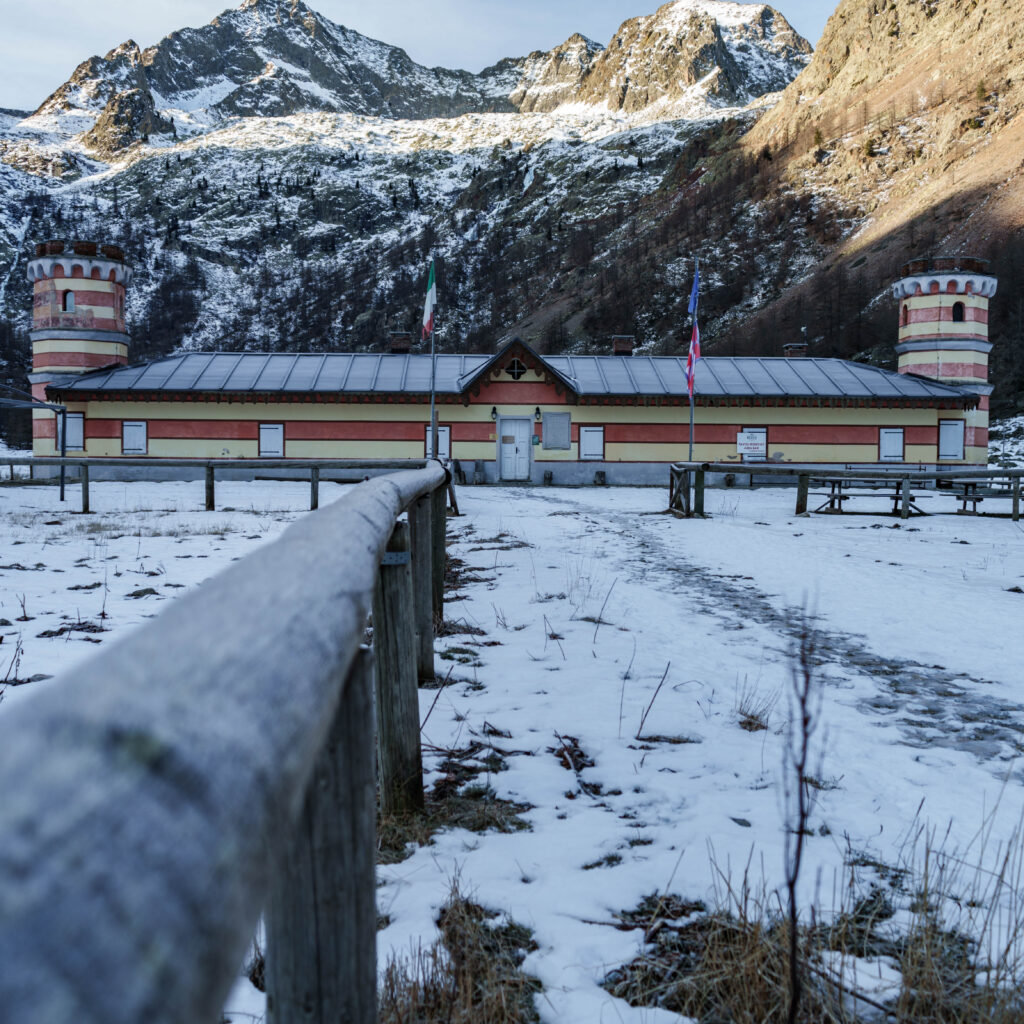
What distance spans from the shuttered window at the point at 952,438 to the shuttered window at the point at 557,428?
13.4m

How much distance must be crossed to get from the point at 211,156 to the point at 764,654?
181m

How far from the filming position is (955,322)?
30.2 metres

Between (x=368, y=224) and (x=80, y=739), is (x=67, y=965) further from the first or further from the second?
(x=368, y=224)

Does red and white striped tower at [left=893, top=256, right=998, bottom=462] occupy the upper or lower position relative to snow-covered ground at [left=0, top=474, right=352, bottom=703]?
upper

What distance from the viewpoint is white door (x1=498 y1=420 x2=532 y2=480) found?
30188mm

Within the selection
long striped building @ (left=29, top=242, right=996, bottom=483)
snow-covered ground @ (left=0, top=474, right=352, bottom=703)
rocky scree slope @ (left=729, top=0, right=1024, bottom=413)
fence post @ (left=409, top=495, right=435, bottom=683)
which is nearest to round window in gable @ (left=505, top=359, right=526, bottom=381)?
long striped building @ (left=29, top=242, right=996, bottom=483)

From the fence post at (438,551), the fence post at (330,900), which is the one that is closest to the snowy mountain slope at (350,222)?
the fence post at (438,551)

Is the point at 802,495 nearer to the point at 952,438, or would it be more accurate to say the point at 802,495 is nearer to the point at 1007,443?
the point at 952,438

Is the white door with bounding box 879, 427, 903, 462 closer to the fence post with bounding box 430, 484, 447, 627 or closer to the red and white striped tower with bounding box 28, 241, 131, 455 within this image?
the fence post with bounding box 430, 484, 447, 627

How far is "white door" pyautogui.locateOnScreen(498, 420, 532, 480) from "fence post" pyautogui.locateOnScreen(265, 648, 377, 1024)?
29.0m

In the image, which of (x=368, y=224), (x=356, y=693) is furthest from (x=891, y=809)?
(x=368, y=224)

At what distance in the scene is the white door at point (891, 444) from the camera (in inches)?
1188

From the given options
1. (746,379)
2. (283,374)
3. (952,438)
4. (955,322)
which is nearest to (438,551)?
(283,374)

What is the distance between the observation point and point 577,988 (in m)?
2.21
